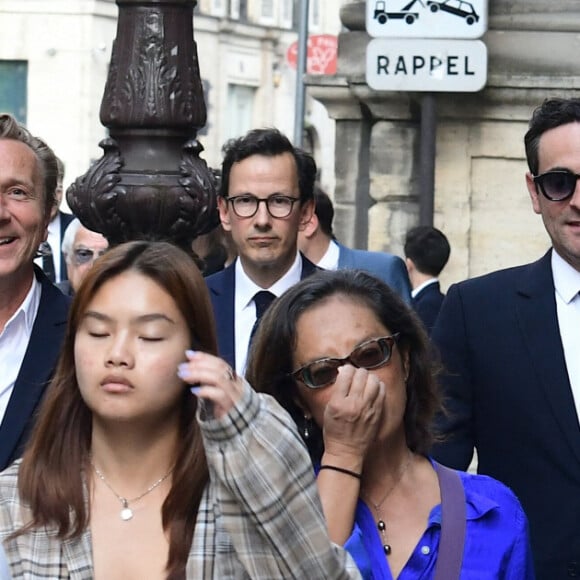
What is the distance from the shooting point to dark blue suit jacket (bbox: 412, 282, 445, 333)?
9.70 m

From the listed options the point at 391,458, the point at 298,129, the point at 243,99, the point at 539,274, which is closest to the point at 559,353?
the point at 539,274

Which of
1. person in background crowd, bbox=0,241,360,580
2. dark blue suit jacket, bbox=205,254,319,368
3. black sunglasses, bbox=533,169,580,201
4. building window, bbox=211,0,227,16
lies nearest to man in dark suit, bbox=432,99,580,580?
black sunglasses, bbox=533,169,580,201

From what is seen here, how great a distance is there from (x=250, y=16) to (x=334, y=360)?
135 ft

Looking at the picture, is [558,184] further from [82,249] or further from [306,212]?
[82,249]

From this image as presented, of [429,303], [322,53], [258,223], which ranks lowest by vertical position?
[429,303]

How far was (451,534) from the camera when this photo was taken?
3.84 m

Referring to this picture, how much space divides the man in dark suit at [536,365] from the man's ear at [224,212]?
1451 mm

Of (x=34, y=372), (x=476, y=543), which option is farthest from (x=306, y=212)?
(x=476, y=543)

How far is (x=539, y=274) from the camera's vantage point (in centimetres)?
534

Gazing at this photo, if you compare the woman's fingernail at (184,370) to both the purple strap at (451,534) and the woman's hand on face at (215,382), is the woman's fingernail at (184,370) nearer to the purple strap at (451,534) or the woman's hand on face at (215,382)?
the woman's hand on face at (215,382)

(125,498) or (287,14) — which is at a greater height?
(287,14)

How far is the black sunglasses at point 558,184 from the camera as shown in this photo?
16.7 feet

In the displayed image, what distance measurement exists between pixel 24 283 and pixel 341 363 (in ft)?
3.89

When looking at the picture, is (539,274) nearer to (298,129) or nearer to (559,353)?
(559,353)
